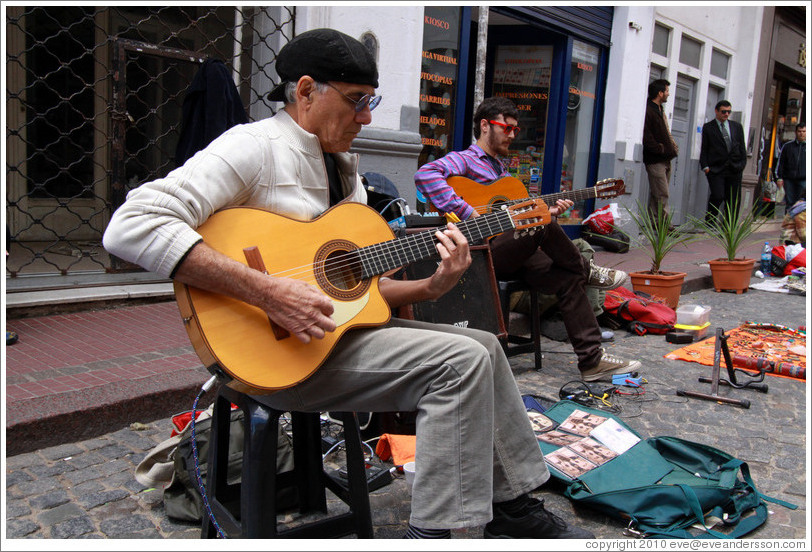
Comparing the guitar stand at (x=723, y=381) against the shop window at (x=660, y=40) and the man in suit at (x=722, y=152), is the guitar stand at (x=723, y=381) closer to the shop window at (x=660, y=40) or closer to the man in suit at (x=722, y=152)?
the man in suit at (x=722, y=152)

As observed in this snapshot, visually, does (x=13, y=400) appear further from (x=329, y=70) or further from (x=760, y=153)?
(x=760, y=153)

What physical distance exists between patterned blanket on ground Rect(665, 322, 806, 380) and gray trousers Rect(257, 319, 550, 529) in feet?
10.6

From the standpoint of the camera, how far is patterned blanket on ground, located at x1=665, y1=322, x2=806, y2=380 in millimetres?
4637

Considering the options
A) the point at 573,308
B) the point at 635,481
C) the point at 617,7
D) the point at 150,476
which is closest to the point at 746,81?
the point at 617,7

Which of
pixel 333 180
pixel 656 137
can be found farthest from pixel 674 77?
pixel 333 180

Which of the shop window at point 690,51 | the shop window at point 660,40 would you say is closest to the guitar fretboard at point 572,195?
the shop window at point 660,40

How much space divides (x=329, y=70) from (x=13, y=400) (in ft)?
6.99

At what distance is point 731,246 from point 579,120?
3413mm

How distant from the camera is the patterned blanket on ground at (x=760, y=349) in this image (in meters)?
4.64

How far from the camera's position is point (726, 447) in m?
3.34

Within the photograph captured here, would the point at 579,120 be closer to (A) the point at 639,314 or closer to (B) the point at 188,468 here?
(A) the point at 639,314

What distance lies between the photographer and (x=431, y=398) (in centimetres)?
197

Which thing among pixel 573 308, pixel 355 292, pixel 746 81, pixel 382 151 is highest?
pixel 746 81

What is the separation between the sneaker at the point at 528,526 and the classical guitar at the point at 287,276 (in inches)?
29.8
